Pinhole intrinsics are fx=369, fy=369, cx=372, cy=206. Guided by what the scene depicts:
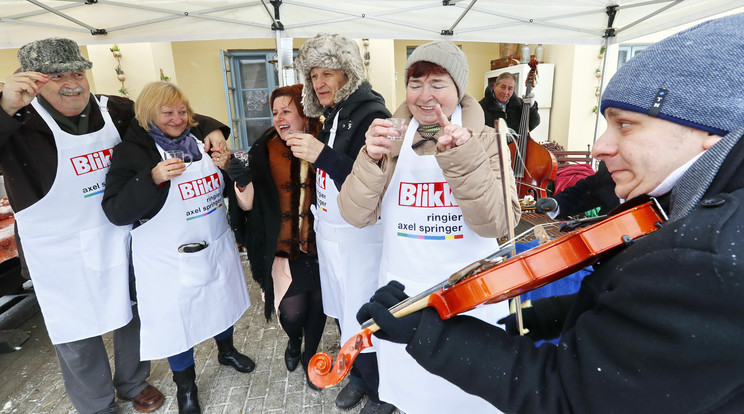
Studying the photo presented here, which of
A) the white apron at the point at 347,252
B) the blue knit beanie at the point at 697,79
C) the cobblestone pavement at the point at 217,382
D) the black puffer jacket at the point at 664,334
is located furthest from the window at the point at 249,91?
the black puffer jacket at the point at 664,334

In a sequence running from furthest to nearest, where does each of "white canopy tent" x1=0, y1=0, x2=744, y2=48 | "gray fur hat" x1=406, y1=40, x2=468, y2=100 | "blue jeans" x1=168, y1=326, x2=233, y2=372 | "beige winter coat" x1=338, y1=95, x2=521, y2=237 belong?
"white canopy tent" x1=0, y1=0, x2=744, y2=48, "blue jeans" x1=168, y1=326, x2=233, y2=372, "gray fur hat" x1=406, y1=40, x2=468, y2=100, "beige winter coat" x1=338, y1=95, x2=521, y2=237

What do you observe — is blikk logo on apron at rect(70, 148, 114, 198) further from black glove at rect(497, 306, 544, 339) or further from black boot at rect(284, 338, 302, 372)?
black glove at rect(497, 306, 544, 339)

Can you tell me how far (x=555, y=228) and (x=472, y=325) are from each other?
2334 mm

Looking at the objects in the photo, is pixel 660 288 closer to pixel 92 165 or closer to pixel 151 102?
pixel 151 102

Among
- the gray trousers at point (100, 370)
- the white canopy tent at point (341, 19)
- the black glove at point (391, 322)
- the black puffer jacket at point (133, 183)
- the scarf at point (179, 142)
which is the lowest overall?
the gray trousers at point (100, 370)

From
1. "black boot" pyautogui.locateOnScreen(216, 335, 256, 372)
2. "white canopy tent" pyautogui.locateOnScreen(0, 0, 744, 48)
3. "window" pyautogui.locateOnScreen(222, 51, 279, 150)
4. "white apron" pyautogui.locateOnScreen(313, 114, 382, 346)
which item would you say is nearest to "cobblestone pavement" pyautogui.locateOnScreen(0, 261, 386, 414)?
"black boot" pyautogui.locateOnScreen(216, 335, 256, 372)

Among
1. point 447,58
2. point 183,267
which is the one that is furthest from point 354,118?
point 183,267

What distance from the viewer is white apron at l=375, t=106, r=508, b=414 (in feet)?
5.80

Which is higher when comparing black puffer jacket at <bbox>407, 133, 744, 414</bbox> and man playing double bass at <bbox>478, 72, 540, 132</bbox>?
man playing double bass at <bbox>478, 72, 540, 132</bbox>

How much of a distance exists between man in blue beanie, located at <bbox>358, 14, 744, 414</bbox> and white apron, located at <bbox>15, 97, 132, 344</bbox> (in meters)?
2.15

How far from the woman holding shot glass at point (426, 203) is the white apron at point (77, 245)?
1.55 m

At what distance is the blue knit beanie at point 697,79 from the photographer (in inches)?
27.0

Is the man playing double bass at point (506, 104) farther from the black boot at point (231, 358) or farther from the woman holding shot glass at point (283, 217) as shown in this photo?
the black boot at point (231, 358)

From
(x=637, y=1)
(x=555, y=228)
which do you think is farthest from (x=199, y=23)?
(x=637, y=1)
